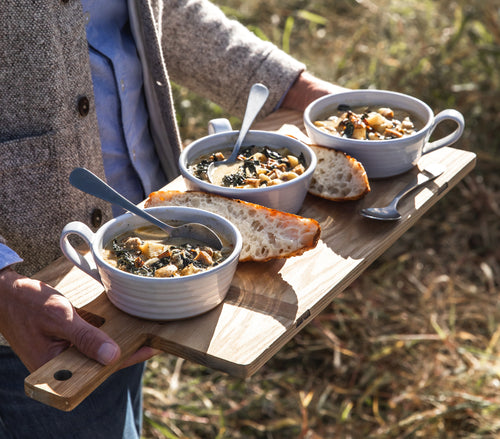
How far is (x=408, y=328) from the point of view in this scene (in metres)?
2.81

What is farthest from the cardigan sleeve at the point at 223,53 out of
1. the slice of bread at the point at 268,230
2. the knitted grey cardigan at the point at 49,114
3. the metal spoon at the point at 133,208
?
the metal spoon at the point at 133,208

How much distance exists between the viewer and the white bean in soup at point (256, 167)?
134cm

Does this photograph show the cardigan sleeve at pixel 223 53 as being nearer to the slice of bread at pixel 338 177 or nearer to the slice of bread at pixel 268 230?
the slice of bread at pixel 338 177

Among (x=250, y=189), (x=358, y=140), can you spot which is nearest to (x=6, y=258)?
(x=250, y=189)

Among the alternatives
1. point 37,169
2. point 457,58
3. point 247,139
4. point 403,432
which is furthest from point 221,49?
point 457,58

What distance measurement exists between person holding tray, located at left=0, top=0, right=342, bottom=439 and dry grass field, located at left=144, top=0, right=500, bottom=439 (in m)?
0.79

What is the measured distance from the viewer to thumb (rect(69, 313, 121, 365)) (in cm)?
102

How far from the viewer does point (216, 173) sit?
140 centimetres

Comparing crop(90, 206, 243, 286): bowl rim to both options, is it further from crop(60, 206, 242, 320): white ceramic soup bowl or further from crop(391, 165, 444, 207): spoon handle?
crop(391, 165, 444, 207): spoon handle

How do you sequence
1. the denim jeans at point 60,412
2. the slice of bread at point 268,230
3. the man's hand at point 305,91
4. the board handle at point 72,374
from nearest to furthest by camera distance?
the board handle at point 72,374
the slice of bread at point 268,230
the denim jeans at point 60,412
the man's hand at point 305,91

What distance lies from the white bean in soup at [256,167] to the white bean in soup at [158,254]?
0.21 metres

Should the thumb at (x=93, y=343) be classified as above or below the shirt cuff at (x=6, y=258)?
below

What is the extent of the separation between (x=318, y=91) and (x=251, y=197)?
0.56 m

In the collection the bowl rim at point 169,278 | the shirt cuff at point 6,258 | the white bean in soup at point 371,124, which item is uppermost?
the bowl rim at point 169,278
